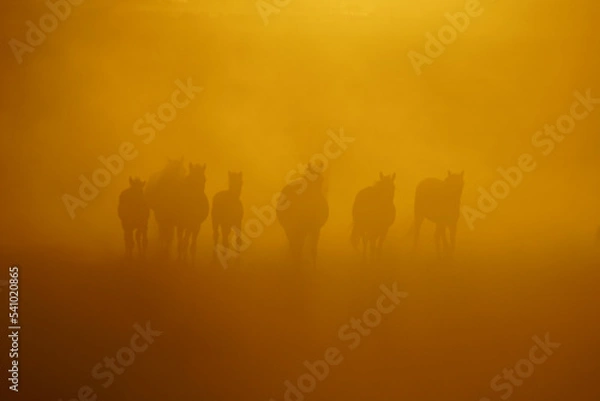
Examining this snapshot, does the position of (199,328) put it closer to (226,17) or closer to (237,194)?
(237,194)

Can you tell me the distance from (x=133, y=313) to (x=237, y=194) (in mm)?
577

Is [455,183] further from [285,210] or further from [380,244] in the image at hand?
[285,210]

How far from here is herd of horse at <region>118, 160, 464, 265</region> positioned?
202 cm

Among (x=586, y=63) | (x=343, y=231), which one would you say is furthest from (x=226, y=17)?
(x=586, y=63)

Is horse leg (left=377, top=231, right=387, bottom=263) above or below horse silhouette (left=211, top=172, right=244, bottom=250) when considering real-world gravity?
below

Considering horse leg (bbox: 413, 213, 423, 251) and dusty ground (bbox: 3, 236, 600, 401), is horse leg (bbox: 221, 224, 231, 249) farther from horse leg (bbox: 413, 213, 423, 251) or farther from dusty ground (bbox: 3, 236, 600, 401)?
horse leg (bbox: 413, 213, 423, 251)

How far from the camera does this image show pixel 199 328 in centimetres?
202

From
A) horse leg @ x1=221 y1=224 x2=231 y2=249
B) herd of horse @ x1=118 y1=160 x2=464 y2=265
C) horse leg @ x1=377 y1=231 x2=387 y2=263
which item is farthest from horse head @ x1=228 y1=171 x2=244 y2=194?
horse leg @ x1=377 y1=231 x2=387 y2=263

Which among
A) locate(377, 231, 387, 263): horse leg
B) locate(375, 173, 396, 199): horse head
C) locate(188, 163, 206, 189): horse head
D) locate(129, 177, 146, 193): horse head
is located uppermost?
locate(129, 177, 146, 193): horse head

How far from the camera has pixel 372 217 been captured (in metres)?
2.07

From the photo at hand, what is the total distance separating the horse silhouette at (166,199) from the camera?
2021mm

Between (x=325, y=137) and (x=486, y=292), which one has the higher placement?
(x=325, y=137)

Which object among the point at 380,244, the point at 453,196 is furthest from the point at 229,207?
the point at 453,196

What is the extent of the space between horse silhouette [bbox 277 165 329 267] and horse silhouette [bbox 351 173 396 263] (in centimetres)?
14
